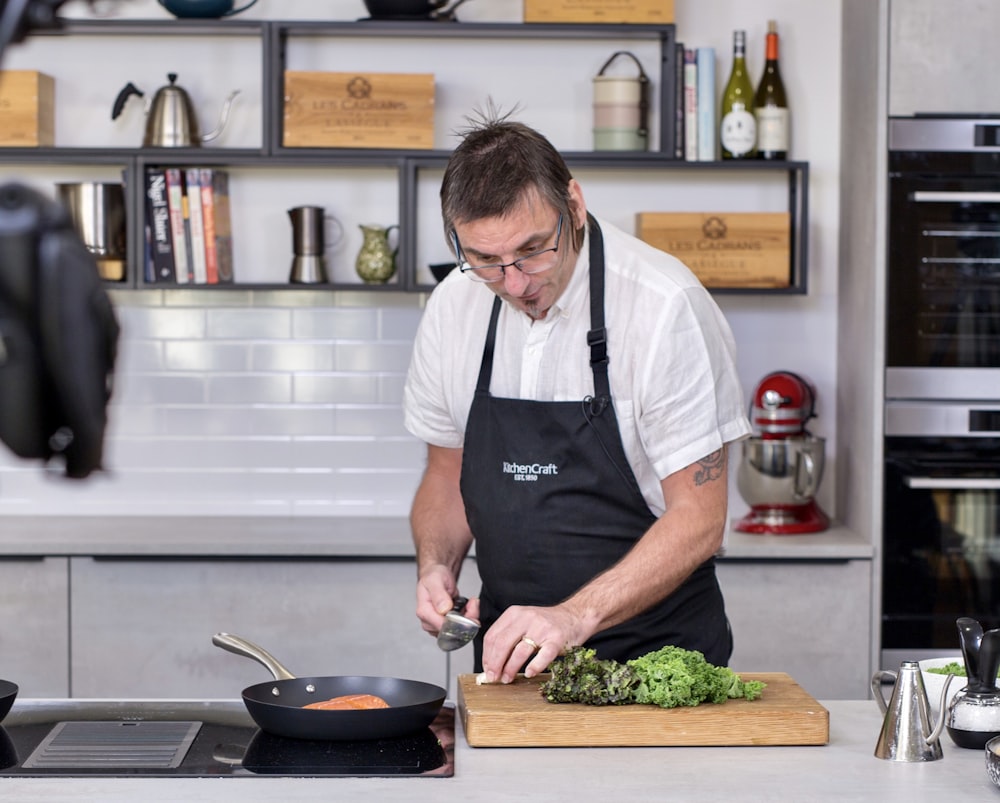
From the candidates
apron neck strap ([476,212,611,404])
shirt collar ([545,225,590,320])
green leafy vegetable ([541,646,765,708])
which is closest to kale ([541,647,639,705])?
green leafy vegetable ([541,646,765,708])

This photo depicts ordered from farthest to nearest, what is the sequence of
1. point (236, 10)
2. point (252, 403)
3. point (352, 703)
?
point (252, 403), point (236, 10), point (352, 703)

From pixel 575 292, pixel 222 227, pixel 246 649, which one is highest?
pixel 222 227

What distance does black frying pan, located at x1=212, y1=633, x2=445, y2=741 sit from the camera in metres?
1.73

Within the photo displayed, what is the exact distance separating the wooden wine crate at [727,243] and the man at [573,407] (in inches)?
58.3

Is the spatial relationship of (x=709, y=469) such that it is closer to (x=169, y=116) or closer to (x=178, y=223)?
(x=178, y=223)

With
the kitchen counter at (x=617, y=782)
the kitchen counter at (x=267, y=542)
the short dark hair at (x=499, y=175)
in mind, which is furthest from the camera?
the kitchen counter at (x=267, y=542)

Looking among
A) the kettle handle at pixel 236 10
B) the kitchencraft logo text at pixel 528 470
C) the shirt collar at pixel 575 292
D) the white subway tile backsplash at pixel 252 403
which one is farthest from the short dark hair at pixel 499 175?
the white subway tile backsplash at pixel 252 403

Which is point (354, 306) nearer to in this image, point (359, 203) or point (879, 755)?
point (359, 203)

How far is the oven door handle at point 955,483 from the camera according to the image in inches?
144

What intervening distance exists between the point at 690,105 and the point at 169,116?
159cm

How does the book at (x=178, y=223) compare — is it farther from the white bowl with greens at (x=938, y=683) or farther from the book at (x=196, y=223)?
the white bowl with greens at (x=938, y=683)

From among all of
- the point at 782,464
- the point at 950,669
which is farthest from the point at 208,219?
the point at 950,669

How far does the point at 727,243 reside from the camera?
12.6 ft

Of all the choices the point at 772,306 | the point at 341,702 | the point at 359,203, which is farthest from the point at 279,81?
the point at 341,702
